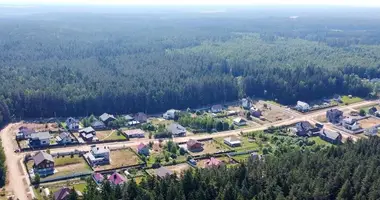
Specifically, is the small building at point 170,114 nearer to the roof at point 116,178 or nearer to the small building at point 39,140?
the small building at point 39,140

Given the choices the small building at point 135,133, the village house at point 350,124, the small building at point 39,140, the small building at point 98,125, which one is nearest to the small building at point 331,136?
the village house at point 350,124

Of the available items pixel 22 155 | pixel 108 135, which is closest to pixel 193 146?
pixel 108 135

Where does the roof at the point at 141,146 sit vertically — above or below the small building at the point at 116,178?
below

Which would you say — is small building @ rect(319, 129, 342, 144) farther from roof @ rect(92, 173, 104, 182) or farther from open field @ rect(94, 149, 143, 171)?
roof @ rect(92, 173, 104, 182)

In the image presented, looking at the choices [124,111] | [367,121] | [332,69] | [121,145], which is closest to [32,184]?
[121,145]

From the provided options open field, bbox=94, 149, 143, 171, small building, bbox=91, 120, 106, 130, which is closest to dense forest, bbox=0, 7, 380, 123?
small building, bbox=91, 120, 106, 130

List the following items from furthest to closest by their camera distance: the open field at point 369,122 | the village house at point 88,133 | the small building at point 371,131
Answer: the open field at point 369,122, the small building at point 371,131, the village house at point 88,133

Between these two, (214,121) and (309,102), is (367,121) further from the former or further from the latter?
(214,121)
